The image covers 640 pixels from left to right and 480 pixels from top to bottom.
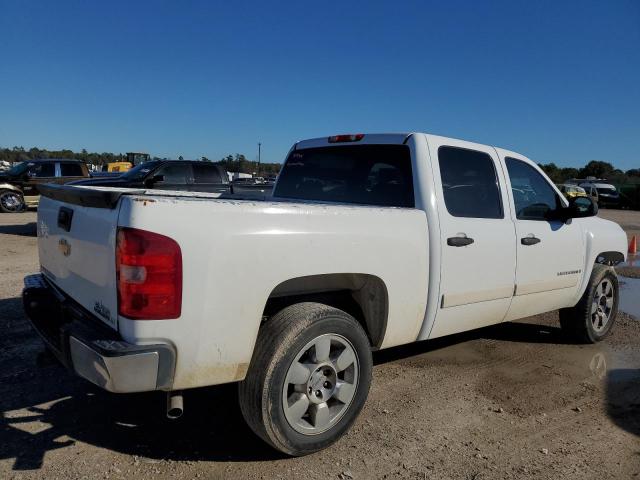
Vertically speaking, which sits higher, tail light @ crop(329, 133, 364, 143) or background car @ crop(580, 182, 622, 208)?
tail light @ crop(329, 133, 364, 143)

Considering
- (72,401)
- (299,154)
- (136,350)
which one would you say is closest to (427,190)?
(299,154)

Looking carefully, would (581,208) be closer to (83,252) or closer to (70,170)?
(83,252)

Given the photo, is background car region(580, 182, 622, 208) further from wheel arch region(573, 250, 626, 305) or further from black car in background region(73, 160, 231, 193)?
wheel arch region(573, 250, 626, 305)

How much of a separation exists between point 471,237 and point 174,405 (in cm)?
Answer: 232

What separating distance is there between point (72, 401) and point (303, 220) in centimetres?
221

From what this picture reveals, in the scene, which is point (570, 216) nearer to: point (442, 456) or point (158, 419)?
point (442, 456)

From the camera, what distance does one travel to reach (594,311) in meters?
5.33

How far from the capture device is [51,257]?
334cm

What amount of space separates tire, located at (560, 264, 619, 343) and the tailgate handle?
15.3 ft

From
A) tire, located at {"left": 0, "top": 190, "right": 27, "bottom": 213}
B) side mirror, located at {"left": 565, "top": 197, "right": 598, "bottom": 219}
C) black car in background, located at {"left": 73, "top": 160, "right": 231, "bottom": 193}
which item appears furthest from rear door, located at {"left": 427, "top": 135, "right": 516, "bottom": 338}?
tire, located at {"left": 0, "top": 190, "right": 27, "bottom": 213}

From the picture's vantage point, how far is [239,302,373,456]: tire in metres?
2.72

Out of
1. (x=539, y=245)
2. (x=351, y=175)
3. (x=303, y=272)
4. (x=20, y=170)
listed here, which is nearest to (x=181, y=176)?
(x=20, y=170)

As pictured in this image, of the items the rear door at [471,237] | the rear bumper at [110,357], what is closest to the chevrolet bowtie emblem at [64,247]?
the rear bumper at [110,357]

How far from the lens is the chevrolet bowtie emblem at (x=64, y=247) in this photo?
2.98m
